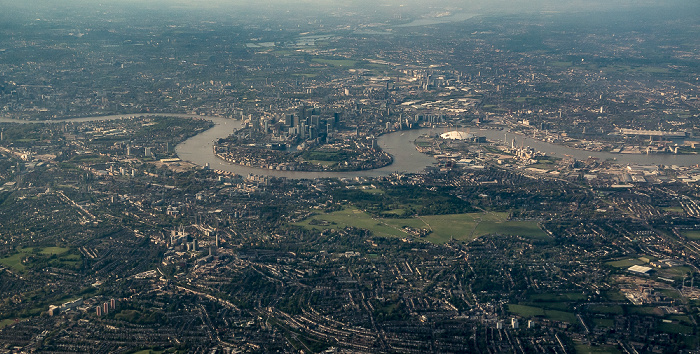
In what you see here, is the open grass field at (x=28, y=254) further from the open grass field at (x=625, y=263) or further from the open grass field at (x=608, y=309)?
the open grass field at (x=625, y=263)

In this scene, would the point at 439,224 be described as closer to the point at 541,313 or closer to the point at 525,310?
the point at 525,310

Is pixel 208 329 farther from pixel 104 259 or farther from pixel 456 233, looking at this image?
pixel 456 233

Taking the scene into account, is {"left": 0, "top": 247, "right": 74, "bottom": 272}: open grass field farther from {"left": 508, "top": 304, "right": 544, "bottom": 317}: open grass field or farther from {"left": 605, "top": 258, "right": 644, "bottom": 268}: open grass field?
{"left": 605, "top": 258, "right": 644, "bottom": 268}: open grass field

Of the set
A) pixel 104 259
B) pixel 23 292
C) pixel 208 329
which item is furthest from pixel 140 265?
pixel 208 329

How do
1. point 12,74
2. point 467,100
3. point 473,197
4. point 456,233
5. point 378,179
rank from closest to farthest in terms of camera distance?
1. point 456,233
2. point 473,197
3. point 378,179
4. point 467,100
5. point 12,74

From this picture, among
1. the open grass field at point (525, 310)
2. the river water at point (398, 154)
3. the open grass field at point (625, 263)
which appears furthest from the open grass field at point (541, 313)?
the river water at point (398, 154)

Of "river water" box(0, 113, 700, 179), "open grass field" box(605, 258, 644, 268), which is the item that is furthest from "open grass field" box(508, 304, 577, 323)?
"river water" box(0, 113, 700, 179)
